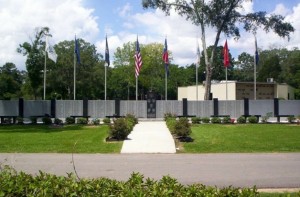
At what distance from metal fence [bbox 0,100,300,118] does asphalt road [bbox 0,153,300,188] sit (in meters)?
23.0

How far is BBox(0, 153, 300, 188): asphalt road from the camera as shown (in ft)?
34.3

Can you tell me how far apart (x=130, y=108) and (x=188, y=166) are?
26778 millimetres

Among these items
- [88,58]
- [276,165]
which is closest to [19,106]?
[276,165]

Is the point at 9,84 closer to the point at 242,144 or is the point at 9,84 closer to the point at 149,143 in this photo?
the point at 149,143

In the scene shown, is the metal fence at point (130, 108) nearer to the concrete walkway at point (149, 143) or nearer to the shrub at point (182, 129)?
the concrete walkway at point (149, 143)

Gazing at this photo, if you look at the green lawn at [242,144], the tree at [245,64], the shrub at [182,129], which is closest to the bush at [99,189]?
the green lawn at [242,144]

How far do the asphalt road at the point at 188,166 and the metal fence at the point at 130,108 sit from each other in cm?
2304

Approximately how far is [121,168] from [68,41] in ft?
221

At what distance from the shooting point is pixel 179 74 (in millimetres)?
88125

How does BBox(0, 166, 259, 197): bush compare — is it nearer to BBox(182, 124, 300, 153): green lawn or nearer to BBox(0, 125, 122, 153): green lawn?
BBox(0, 125, 122, 153): green lawn

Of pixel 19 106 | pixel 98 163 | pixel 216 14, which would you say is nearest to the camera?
pixel 98 163

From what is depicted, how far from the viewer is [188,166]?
1273 cm

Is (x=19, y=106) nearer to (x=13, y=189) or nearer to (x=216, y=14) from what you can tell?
(x=216, y=14)

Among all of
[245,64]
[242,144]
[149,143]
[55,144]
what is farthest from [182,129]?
[245,64]
